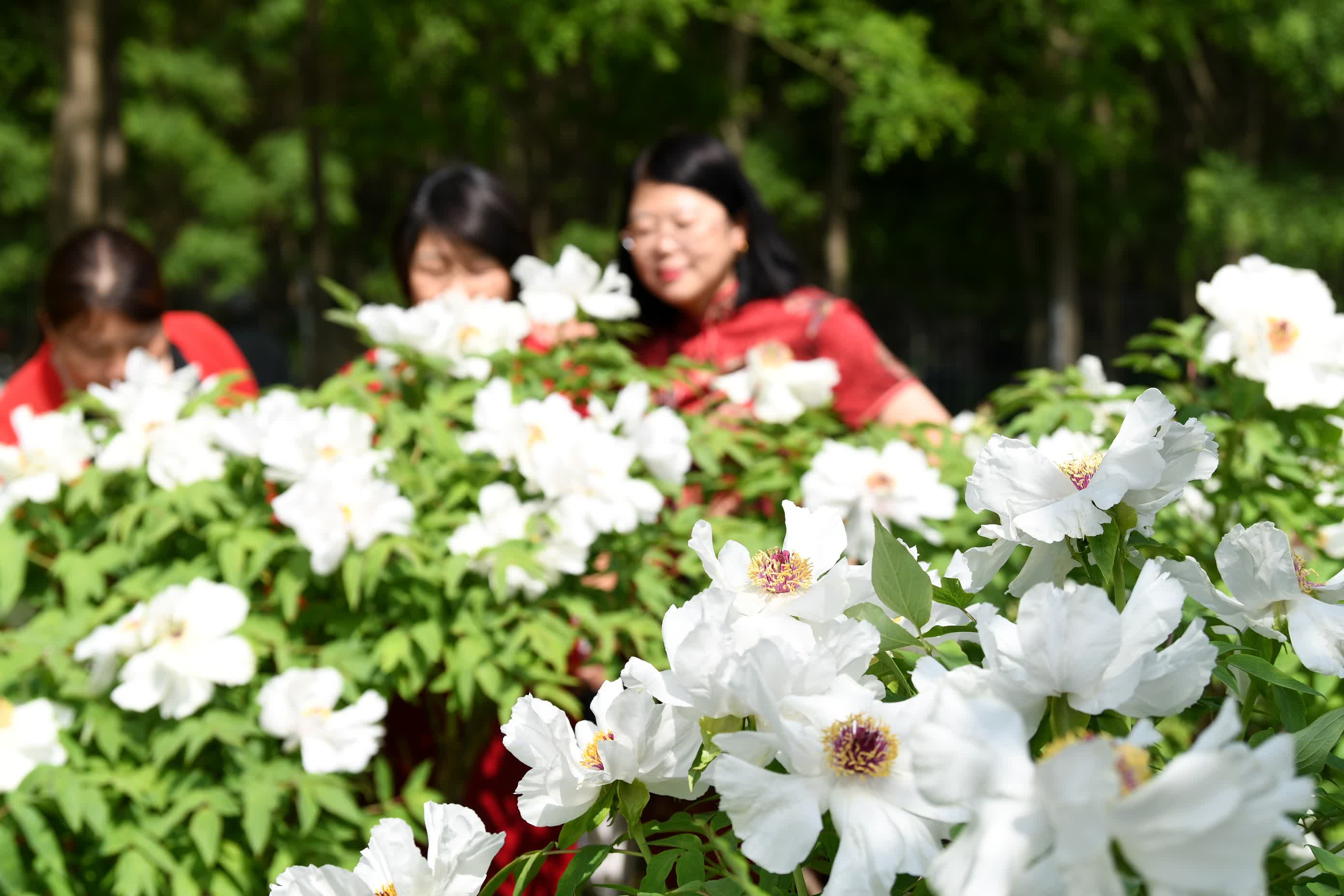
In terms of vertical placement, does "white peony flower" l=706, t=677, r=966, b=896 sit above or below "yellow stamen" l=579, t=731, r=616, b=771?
above

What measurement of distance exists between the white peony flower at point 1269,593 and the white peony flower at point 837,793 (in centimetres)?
26

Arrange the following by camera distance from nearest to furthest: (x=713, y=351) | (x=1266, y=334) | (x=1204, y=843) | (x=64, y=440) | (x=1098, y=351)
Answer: (x=1204, y=843), (x=1266, y=334), (x=64, y=440), (x=713, y=351), (x=1098, y=351)

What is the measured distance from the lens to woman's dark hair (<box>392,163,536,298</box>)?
2812 mm

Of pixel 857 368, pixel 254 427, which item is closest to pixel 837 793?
pixel 254 427

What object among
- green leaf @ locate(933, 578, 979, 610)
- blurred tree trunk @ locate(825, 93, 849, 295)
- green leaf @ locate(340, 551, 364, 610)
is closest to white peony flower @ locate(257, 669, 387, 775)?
green leaf @ locate(340, 551, 364, 610)

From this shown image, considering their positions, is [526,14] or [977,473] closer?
[977,473]

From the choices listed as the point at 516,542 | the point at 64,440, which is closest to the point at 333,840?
the point at 516,542

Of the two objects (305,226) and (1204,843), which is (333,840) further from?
(305,226)

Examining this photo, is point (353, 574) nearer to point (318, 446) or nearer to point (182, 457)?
point (318, 446)

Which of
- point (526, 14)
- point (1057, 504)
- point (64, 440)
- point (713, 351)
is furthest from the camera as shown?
point (526, 14)

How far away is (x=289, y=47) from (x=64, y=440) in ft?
65.8

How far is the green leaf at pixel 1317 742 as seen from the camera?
0.76 meters

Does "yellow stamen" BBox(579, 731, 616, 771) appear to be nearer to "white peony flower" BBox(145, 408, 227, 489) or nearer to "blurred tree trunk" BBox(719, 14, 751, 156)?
"white peony flower" BBox(145, 408, 227, 489)

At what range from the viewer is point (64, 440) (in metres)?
1.98
